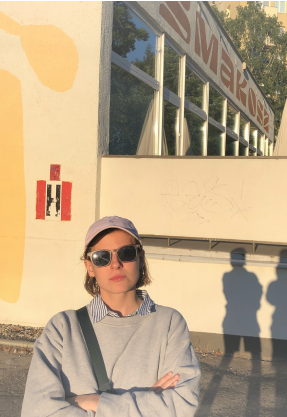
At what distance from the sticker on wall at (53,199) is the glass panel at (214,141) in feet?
21.6

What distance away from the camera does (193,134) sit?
11250mm

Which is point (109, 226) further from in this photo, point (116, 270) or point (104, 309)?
point (104, 309)

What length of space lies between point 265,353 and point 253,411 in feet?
5.56

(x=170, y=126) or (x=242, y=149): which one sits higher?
(x=242, y=149)

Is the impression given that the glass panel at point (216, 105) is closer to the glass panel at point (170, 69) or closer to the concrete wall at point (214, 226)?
the glass panel at point (170, 69)

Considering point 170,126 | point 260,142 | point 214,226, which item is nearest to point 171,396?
point 214,226

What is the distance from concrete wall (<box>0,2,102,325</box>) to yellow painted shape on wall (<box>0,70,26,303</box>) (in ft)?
0.05

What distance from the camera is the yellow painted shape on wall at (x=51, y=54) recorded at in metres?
6.81

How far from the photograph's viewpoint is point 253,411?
422 cm

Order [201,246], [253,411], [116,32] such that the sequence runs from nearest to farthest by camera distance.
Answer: [253,411] < [201,246] < [116,32]

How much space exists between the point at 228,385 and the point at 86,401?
3.61 metres

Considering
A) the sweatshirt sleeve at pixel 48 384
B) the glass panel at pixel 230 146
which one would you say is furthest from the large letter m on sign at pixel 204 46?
the sweatshirt sleeve at pixel 48 384

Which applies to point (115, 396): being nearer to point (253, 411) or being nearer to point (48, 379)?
point (48, 379)

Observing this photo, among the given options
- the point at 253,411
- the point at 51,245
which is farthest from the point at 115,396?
the point at 51,245
